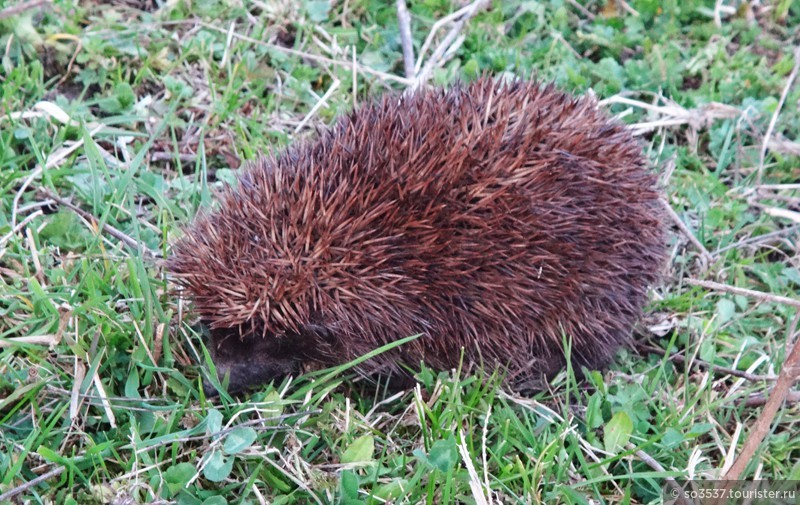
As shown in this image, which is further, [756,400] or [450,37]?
[450,37]

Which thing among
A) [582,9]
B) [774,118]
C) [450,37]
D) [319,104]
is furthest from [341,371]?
[582,9]

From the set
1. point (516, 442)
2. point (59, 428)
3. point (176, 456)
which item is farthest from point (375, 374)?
point (59, 428)

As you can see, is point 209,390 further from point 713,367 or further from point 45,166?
point 713,367

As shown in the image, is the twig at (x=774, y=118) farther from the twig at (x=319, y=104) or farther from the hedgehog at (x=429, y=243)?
the twig at (x=319, y=104)

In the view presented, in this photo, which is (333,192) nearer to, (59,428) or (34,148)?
(59,428)

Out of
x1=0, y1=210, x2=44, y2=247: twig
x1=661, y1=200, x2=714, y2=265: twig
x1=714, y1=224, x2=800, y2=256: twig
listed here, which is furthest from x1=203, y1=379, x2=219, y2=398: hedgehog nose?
x1=714, y1=224, x2=800, y2=256: twig

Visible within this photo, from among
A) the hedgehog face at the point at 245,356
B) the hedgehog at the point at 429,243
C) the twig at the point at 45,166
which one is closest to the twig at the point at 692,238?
the hedgehog at the point at 429,243
